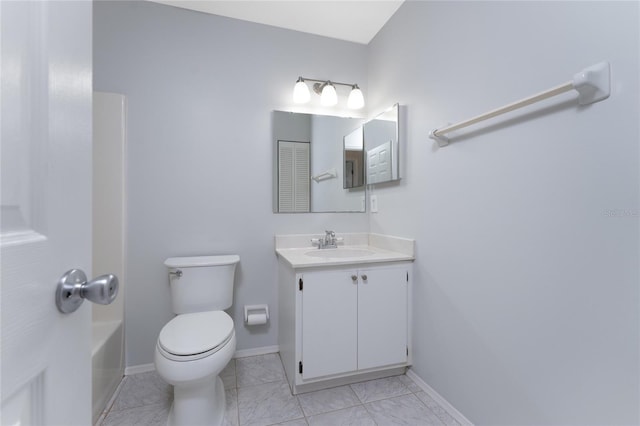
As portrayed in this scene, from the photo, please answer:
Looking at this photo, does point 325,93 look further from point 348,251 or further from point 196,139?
point 348,251

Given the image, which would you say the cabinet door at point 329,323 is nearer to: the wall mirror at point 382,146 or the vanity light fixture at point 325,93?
the wall mirror at point 382,146

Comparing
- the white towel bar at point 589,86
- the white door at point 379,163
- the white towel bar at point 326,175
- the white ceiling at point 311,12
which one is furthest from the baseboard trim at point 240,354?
the white ceiling at point 311,12

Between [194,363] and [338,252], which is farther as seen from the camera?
[338,252]

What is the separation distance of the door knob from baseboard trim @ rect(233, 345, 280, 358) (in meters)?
1.78

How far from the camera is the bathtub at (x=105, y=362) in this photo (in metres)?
1.40

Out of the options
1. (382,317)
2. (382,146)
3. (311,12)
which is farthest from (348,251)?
(311,12)

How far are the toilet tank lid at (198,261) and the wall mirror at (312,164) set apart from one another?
49 cm

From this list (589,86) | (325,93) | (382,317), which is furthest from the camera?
(325,93)

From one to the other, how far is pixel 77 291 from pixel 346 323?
1.37 meters

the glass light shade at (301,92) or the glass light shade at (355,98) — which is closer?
the glass light shade at (301,92)

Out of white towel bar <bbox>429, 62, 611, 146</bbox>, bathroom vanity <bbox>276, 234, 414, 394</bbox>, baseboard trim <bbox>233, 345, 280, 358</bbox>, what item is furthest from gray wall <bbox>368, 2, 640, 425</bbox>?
baseboard trim <bbox>233, 345, 280, 358</bbox>

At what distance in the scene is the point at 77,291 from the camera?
16.3 inches

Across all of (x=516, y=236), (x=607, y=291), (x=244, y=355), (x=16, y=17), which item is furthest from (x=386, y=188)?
(x=16, y=17)

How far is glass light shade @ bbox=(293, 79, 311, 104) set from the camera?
2.01 meters
